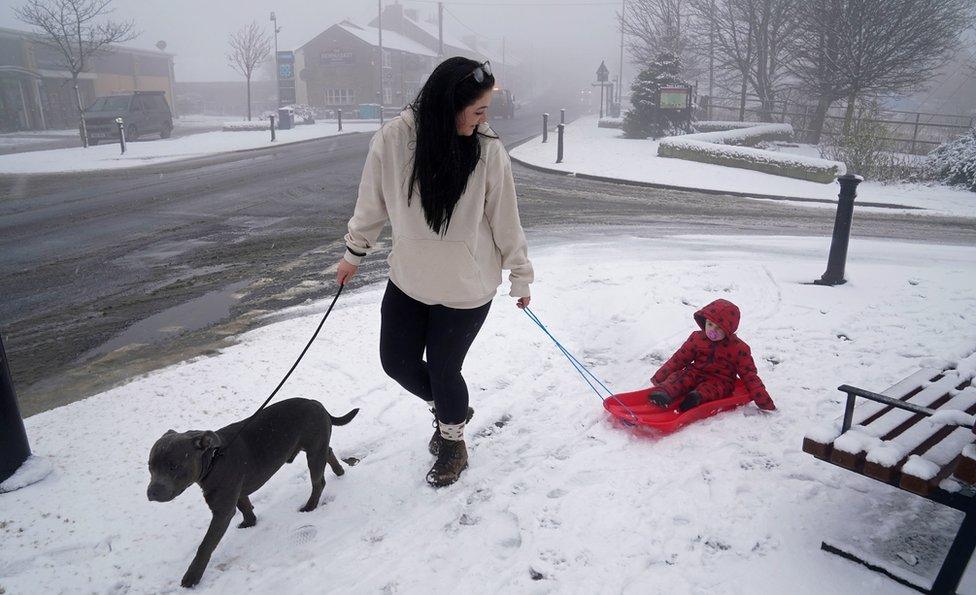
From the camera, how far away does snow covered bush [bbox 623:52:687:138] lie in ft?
77.6

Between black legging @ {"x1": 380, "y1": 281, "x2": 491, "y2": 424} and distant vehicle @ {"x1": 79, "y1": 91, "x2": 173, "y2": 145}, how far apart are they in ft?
75.3

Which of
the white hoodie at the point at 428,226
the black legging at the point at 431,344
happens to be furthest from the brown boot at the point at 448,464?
the white hoodie at the point at 428,226

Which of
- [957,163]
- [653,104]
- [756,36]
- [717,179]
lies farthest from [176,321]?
[756,36]

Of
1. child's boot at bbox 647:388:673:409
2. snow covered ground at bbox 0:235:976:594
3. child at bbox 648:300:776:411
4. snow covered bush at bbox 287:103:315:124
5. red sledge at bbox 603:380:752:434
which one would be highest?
snow covered bush at bbox 287:103:315:124

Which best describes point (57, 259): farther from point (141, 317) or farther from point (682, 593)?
point (682, 593)

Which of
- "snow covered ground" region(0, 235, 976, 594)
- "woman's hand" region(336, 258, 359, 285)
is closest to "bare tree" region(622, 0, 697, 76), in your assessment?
"snow covered ground" region(0, 235, 976, 594)

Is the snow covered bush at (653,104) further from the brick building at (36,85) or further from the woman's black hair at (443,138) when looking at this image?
the brick building at (36,85)

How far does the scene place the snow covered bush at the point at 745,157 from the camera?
13875 millimetres

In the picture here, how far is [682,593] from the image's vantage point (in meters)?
2.33

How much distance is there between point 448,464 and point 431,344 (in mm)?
621

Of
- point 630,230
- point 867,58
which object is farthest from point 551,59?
point 630,230

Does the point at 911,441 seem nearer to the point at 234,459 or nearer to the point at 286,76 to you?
the point at 234,459

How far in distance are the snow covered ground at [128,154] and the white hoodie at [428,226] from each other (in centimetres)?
1680

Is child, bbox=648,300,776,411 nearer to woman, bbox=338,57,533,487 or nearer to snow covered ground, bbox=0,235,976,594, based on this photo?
snow covered ground, bbox=0,235,976,594
